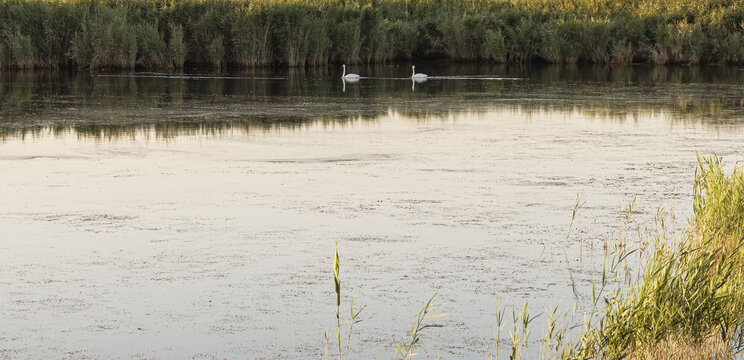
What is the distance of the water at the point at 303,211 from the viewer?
488 centimetres

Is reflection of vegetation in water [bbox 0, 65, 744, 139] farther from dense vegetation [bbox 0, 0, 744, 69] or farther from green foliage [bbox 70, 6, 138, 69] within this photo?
dense vegetation [bbox 0, 0, 744, 69]

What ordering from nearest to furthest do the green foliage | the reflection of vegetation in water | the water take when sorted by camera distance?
the water
the reflection of vegetation in water
the green foliage

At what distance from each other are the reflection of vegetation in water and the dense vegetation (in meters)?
1.27

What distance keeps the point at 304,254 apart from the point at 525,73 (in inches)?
677

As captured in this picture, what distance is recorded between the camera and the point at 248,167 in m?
9.42

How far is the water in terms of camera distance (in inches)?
192

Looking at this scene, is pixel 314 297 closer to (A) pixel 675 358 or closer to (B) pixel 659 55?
(A) pixel 675 358

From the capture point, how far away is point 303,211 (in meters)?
7.39

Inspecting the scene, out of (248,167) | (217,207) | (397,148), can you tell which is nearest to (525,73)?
(397,148)

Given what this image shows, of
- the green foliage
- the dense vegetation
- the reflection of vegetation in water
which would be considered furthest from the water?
the dense vegetation

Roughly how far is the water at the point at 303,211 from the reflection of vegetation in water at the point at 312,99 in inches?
4.2

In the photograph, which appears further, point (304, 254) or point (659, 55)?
point (659, 55)

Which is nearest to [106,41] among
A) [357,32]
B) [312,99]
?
[357,32]

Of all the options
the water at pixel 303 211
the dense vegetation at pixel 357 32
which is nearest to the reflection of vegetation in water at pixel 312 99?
the water at pixel 303 211
